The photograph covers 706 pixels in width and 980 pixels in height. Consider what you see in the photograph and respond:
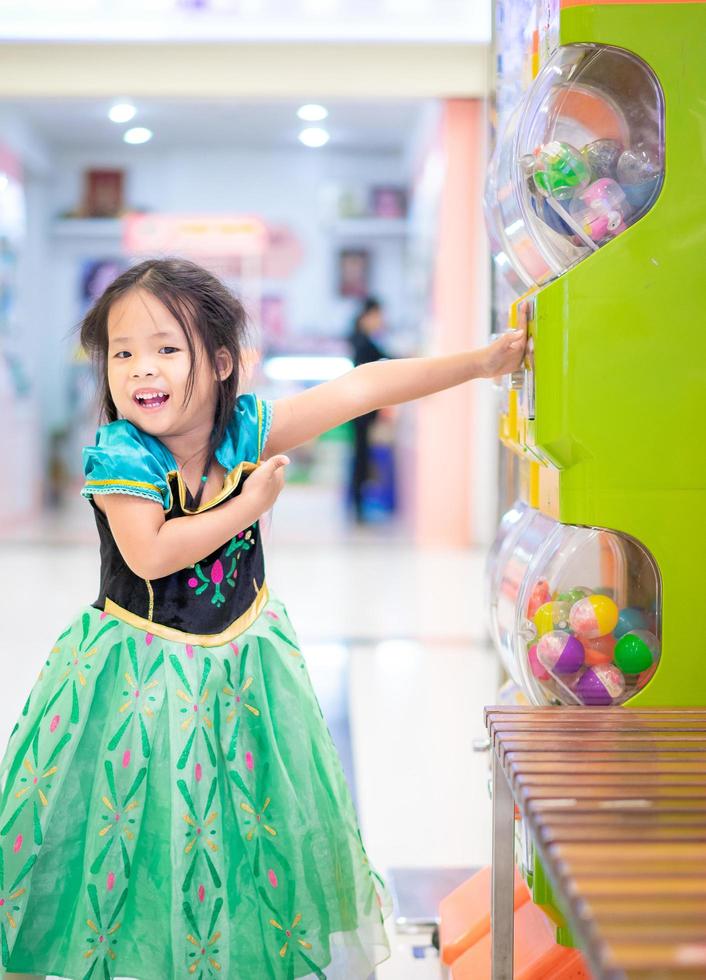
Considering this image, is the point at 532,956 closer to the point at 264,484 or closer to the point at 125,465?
the point at 264,484

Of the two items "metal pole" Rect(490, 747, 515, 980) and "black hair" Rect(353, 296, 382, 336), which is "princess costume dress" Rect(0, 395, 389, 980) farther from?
"black hair" Rect(353, 296, 382, 336)

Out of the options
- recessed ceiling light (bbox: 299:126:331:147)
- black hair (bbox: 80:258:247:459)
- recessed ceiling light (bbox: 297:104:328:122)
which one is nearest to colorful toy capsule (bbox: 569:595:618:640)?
black hair (bbox: 80:258:247:459)

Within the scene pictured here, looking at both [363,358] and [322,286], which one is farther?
[322,286]

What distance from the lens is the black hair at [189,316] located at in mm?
1604

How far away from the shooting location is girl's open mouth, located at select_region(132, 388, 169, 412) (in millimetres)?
1574

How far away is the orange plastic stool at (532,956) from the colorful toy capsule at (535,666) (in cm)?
38

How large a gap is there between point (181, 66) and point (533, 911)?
565 centimetres

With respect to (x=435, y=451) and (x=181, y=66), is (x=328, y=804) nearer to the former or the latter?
(x=181, y=66)

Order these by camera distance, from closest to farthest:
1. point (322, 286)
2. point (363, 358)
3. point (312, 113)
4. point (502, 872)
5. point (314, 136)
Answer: point (502, 872)
point (312, 113)
point (363, 358)
point (314, 136)
point (322, 286)

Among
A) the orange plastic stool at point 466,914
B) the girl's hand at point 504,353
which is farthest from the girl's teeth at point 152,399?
the orange plastic stool at point 466,914

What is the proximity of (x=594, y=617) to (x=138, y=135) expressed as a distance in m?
8.28

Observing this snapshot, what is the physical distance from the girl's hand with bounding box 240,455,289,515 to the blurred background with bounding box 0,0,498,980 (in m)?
0.24

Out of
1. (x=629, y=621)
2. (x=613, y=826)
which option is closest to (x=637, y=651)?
(x=629, y=621)

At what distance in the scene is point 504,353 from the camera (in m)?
1.70
